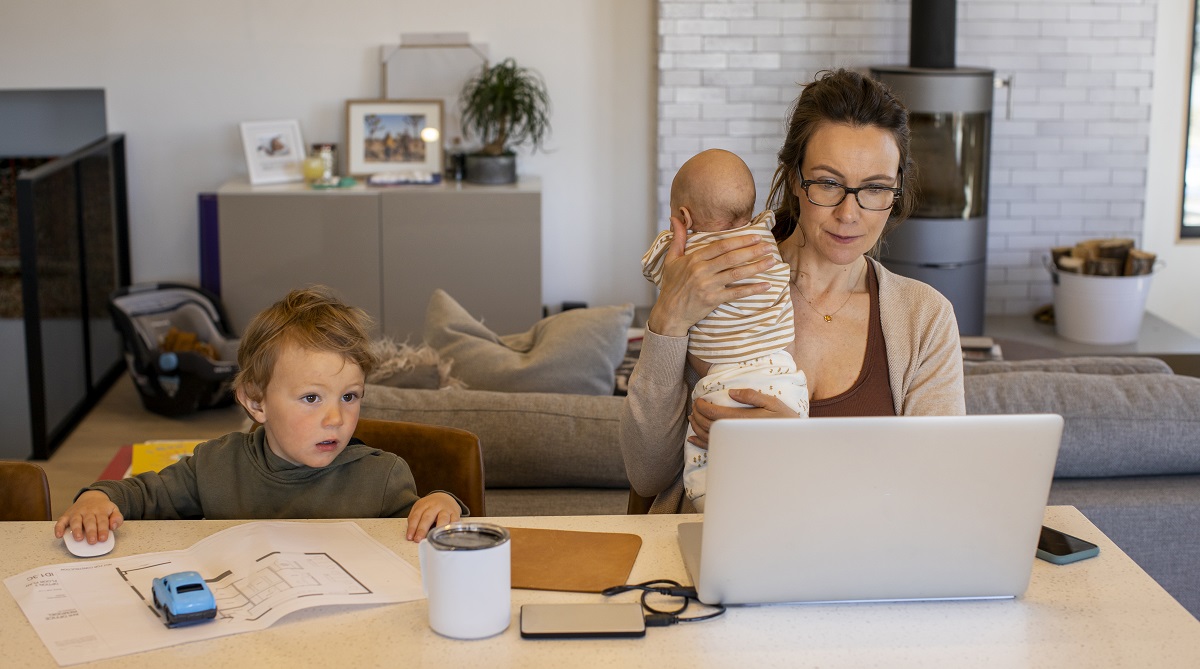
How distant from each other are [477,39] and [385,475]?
402 cm

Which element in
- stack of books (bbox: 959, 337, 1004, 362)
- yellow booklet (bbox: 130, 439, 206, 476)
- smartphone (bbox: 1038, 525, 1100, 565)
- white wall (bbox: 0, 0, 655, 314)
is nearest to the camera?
smartphone (bbox: 1038, 525, 1100, 565)

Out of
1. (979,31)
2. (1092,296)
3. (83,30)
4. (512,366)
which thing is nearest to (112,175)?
(83,30)

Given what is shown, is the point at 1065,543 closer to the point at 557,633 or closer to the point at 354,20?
the point at 557,633

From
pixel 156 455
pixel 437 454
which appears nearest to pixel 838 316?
pixel 437 454

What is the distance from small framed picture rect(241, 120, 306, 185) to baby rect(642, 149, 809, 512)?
388 cm

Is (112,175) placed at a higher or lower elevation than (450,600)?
higher

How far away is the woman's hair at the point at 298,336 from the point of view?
5.77ft

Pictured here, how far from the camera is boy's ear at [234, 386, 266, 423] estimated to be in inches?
71.3

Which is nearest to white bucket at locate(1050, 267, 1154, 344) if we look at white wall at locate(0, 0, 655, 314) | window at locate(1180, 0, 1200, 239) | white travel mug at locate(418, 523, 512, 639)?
window at locate(1180, 0, 1200, 239)

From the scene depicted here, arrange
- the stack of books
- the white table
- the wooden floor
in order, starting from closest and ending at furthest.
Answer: the white table < the stack of books < the wooden floor

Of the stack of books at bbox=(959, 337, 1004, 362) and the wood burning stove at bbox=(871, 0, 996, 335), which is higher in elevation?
the wood burning stove at bbox=(871, 0, 996, 335)

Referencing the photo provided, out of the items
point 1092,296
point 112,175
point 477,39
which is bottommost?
point 1092,296

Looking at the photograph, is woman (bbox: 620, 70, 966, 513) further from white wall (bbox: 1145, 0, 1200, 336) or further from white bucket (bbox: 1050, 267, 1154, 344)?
white wall (bbox: 1145, 0, 1200, 336)

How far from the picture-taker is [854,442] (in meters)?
1.26
